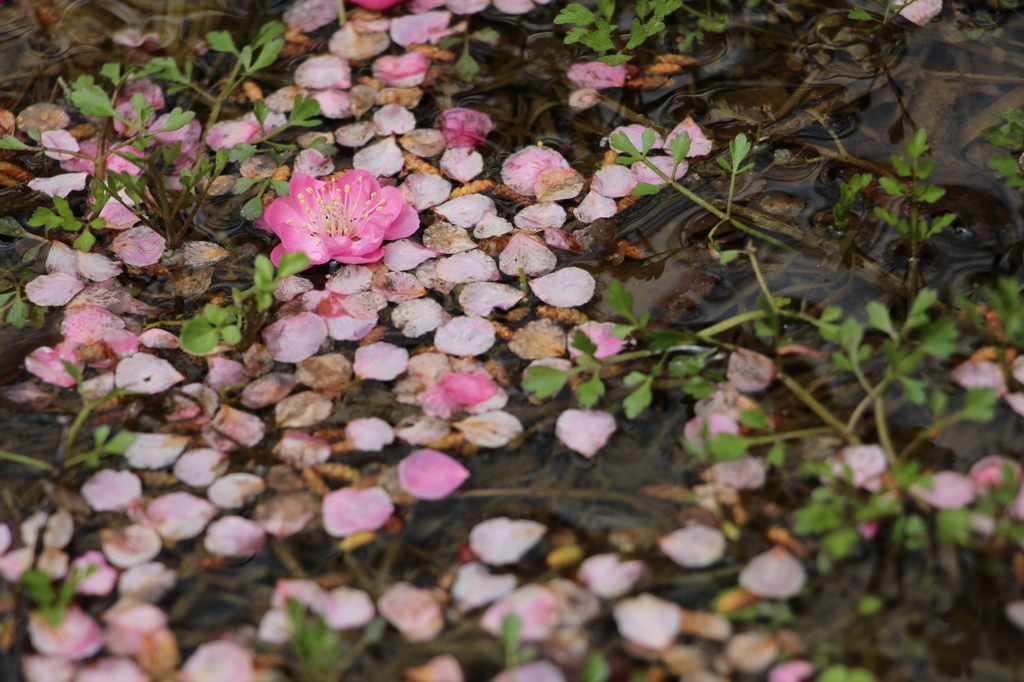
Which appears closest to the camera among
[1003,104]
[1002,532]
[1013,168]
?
[1002,532]

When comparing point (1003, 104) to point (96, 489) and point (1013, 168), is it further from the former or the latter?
point (96, 489)

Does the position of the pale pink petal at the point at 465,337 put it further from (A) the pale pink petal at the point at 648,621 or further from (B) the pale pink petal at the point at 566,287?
(A) the pale pink petal at the point at 648,621

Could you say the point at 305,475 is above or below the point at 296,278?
below

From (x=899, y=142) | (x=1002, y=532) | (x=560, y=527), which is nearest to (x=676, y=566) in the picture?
(x=560, y=527)

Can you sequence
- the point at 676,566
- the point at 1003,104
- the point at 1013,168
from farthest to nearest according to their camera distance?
the point at 1003,104
the point at 1013,168
the point at 676,566

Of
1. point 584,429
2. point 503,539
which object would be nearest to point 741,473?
point 584,429

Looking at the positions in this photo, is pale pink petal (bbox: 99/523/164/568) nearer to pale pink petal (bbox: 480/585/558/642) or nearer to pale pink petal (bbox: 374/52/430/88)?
pale pink petal (bbox: 480/585/558/642)

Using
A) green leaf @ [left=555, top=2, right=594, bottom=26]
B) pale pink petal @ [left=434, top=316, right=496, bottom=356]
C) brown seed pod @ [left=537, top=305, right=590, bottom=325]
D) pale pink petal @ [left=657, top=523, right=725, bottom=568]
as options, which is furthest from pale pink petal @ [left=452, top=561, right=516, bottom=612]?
green leaf @ [left=555, top=2, right=594, bottom=26]
